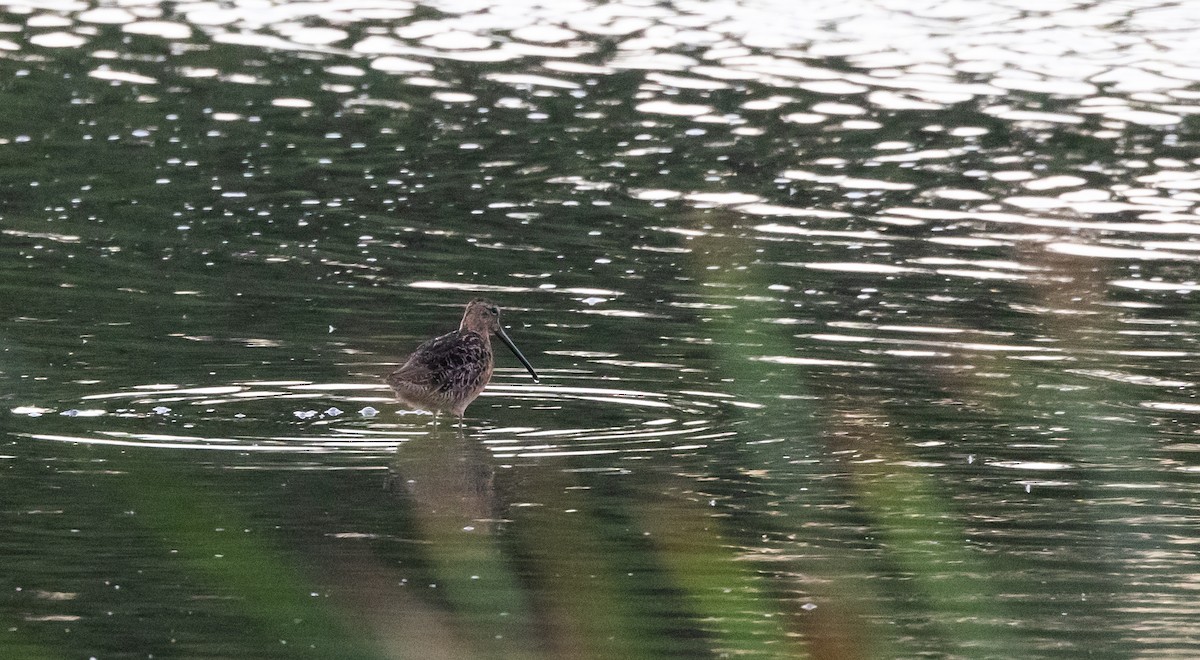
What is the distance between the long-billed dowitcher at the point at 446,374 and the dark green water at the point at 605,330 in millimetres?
289

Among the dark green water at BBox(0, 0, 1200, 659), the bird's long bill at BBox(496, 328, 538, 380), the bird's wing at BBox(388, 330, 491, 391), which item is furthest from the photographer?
the bird's long bill at BBox(496, 328, 538, 380)

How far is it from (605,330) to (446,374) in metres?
2.18

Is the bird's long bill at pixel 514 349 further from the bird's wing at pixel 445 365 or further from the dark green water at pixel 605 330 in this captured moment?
the bird's wing at pixel 445 365

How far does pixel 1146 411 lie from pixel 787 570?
354cm

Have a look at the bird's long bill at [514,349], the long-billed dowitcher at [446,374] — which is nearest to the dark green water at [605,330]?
the bird's long bill at [514,349]

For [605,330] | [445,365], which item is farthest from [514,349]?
[605,330]

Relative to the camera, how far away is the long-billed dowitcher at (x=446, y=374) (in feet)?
38.0

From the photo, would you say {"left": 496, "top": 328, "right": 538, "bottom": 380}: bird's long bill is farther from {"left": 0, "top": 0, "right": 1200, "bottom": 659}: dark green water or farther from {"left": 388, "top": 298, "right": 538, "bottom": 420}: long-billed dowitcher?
{"left": 0, "top": 0, "right": 1200, "bottom": 659}: dark green water

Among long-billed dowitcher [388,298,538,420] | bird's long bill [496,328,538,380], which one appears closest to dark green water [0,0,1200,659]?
bird's long bill [496,328,538,380]

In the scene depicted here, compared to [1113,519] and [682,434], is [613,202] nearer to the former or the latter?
[682,434]

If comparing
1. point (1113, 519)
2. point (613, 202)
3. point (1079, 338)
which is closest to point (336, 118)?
point (613, 202)

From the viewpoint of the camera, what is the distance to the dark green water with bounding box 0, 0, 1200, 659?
26.5 feet

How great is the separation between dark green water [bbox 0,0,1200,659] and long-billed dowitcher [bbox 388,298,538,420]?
289 mm

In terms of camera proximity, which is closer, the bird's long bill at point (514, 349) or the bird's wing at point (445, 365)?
the bird's wing at point (445, 365)
